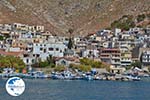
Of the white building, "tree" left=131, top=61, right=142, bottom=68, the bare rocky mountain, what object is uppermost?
the bare rocky mountain

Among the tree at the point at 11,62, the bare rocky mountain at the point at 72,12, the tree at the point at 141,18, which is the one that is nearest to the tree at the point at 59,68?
the tree at the point at 11,62

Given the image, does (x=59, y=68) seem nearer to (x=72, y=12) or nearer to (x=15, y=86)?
(x=72, y=12)

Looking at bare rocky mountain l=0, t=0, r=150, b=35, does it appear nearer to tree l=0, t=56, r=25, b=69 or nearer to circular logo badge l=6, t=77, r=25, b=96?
tree l=0, t=56, r=25, b=69

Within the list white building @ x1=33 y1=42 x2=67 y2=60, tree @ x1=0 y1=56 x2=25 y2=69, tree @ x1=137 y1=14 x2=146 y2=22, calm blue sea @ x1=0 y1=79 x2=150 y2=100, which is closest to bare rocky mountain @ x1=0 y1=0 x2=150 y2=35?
tree @ x1=137 y1=14 x2=146 y2=22

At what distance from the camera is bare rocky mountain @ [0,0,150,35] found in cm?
14200

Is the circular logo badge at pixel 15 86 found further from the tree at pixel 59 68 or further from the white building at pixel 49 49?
the white building at pixel 49 49

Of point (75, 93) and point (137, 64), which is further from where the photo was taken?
point (137, 64)

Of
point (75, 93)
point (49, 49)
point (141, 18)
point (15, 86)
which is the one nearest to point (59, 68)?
point (49, 49)

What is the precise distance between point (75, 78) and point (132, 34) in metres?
46.4

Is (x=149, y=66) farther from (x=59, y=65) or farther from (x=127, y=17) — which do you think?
(x=127, y=17)

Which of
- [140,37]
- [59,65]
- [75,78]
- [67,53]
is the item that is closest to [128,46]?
[140,37]

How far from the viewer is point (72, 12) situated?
152375 mm

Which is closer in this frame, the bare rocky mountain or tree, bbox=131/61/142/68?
tree, bbox=131/61/142/68

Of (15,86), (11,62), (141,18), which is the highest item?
(141,18)
